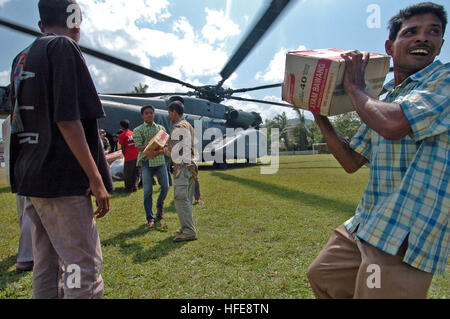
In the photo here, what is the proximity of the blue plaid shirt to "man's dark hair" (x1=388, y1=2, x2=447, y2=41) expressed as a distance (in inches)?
10.7

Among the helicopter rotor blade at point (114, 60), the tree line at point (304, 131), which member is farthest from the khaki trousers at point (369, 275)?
the tree line at point (304, 131)

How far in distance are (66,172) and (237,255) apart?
2.17 metres

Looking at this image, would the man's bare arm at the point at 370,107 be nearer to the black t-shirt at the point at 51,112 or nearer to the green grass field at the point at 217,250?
the black t-shirt at the point at 51,112

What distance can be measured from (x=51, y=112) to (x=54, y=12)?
565 mm

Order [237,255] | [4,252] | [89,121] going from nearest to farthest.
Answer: [89,121], [237,255], [4,252]

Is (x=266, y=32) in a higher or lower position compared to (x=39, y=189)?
higher

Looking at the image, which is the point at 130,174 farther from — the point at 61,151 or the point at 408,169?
the point at 408,169

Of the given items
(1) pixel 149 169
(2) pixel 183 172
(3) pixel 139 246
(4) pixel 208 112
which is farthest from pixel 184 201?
(4) pixel 208 112
